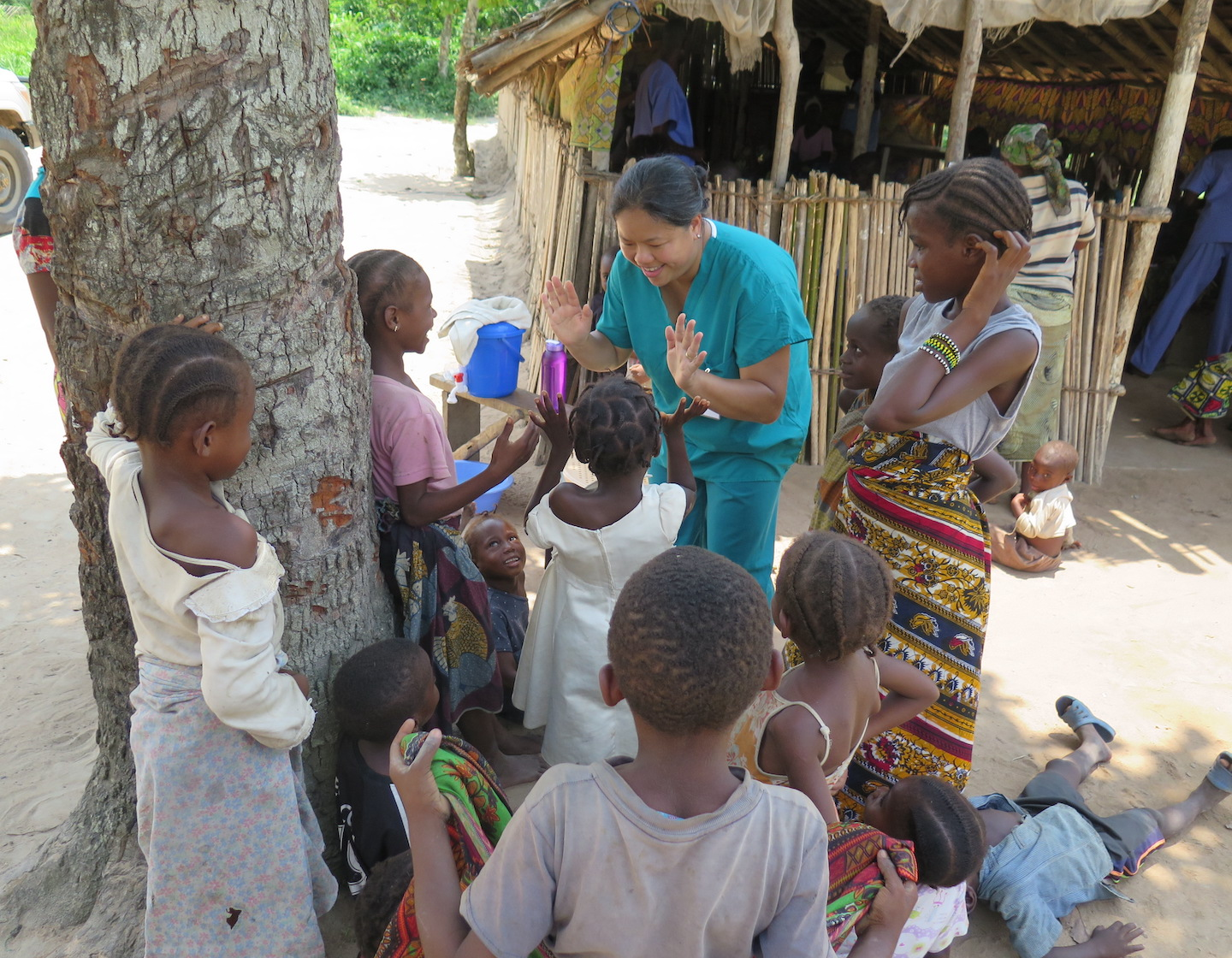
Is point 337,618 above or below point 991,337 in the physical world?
below

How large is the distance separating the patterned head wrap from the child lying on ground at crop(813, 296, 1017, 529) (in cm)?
265

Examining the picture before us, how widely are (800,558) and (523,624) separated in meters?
1.41

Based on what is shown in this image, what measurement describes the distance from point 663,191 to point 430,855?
5.76 feet

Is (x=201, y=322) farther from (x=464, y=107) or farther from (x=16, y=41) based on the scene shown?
(x=16, y=41)

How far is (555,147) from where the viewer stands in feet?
25.5

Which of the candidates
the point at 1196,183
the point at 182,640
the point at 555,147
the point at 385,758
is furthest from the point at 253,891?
the point at 1196,183

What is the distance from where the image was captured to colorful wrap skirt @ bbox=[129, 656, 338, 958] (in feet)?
6.06

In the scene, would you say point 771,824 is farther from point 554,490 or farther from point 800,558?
point 554,490

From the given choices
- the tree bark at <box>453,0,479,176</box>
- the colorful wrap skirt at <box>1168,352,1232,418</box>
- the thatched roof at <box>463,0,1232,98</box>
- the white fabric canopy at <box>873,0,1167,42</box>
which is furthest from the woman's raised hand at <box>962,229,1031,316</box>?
the tree bark at <box>453,0,479,176</box>

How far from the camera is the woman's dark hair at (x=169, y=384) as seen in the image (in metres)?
1.67

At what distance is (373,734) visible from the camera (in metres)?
2.22

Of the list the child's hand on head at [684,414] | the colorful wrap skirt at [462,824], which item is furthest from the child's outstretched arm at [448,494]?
the colorful wrap skirt at [462,824]

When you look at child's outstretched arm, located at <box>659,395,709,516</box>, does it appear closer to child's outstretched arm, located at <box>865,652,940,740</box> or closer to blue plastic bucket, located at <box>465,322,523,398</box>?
child's outstretched arm, located at <box>865,652,940,740</box>

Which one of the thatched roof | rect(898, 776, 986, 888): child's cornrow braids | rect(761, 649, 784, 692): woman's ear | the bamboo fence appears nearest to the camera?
rect(761, 649, 784, 692): woman's ear
